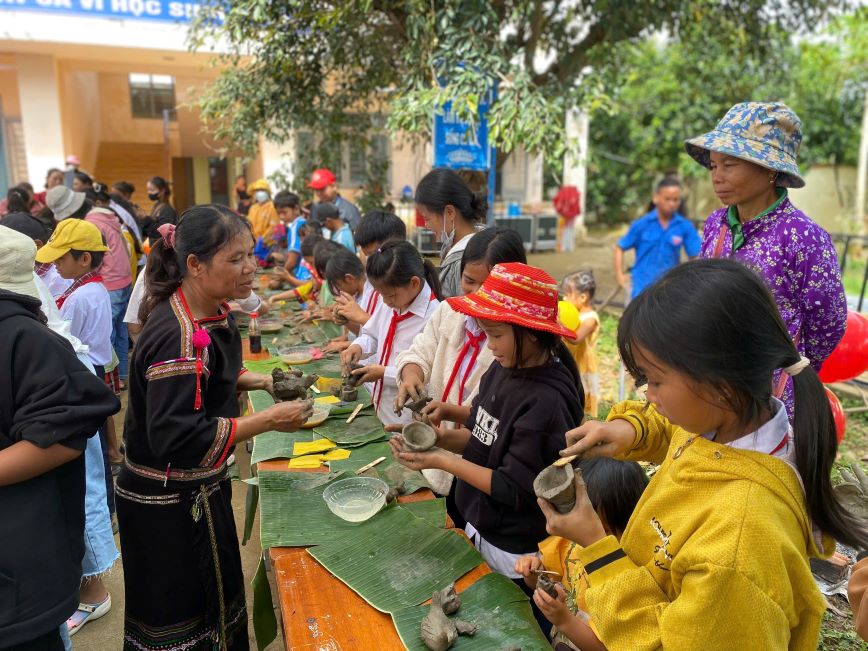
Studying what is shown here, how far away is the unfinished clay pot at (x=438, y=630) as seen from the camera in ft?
4.89

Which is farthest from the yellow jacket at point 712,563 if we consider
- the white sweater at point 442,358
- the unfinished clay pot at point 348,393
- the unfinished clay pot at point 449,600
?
the unfinished clay pot at point 348,393

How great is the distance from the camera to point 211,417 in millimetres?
1948

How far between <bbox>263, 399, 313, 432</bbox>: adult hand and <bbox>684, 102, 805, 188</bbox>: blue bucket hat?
68.6 inches

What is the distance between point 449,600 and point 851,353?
289 centimetres

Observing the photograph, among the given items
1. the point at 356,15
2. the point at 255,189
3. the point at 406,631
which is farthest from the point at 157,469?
the point at 255,189

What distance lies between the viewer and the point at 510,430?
1850 millimetres

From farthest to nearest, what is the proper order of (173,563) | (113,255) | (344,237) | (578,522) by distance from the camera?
1. (344,237)
2. (113,255)
3. (173,563)
4. (578,522)

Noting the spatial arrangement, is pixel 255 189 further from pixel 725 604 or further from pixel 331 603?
pixel 725 604

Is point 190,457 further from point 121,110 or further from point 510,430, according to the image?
point 121,110

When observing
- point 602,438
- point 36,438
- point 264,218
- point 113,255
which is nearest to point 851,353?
point 602,438

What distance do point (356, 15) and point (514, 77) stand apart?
1896 millimetres

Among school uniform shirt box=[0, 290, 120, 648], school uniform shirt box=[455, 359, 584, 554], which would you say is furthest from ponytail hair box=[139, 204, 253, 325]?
school uniform shirt box=[455, 359, 584, 554]

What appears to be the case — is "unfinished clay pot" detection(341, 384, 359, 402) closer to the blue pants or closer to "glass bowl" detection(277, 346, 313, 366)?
"glass bowl" detection(277, 346, 313, 366)

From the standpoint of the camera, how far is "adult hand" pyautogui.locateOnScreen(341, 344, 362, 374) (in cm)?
315
